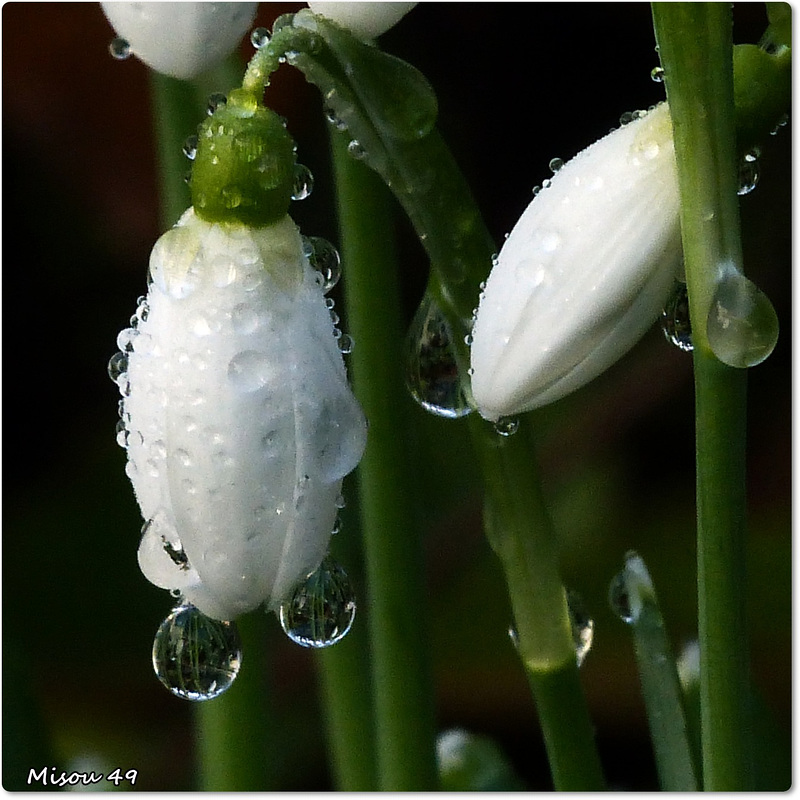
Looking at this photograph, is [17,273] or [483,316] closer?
[483,316]

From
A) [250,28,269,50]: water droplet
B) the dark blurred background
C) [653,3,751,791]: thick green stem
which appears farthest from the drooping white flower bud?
the dark blurred background

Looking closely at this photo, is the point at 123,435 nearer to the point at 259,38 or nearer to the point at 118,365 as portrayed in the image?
the point at 118,365

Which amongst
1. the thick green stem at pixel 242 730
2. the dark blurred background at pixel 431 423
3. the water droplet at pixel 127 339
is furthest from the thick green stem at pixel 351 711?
the dark blurred background at pixel 431 423

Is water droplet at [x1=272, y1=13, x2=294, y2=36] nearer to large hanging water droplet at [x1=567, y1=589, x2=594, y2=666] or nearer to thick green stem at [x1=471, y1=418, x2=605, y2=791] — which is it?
thick green stem at [x1=471, y1=418, x2=605, y2=791]

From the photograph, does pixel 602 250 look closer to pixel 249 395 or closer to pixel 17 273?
pixel 249 395

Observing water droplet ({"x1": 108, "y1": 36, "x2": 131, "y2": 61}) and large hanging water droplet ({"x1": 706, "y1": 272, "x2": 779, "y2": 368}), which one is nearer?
large hanging water droplet ({"x1": 706, "y1": 272, "x2": 779, "y2": 368})

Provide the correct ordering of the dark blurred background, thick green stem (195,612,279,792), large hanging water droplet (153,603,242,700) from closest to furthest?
1. large hanging water droplet (153,603,242,700)
2. thick green stem (195,612,279,792)
3. the dark blurred background

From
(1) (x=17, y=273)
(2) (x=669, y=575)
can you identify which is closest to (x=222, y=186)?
(2) (x=669, y=575)

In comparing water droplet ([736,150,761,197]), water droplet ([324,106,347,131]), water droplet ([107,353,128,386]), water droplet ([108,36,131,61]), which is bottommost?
water droplet ([107,353,128,386])
